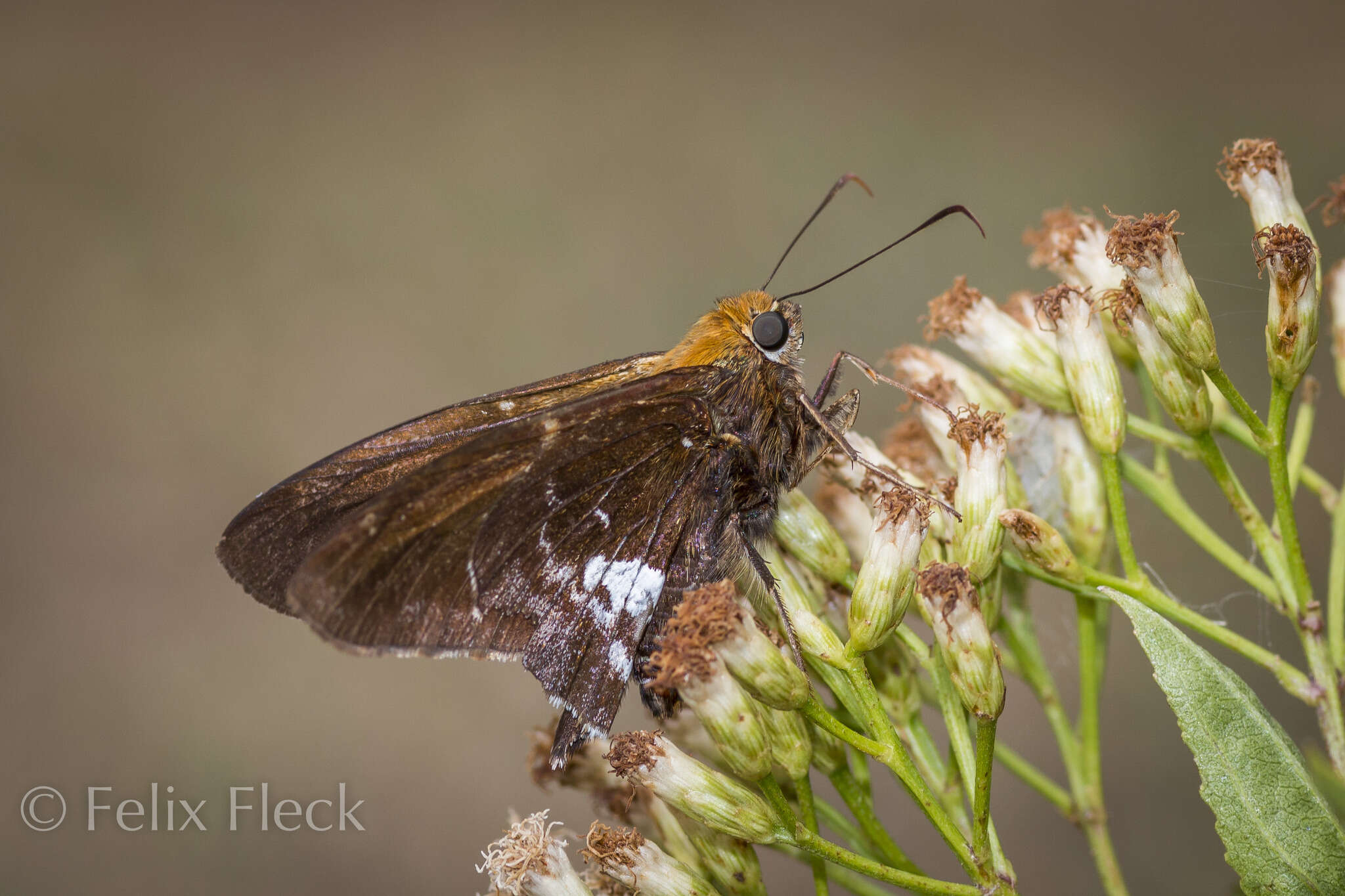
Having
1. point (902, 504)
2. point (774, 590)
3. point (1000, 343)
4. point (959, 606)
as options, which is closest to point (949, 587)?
point (959, 606)

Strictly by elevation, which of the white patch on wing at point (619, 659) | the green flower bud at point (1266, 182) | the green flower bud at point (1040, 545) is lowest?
the green flower bud at point (1040, 545)

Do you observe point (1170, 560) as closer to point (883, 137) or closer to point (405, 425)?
point (883, 137)

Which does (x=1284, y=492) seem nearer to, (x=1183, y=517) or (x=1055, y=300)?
(x=1183, y=517)

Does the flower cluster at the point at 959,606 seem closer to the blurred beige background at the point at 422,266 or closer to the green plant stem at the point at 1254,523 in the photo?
the green plant stem at the point at 1254,523

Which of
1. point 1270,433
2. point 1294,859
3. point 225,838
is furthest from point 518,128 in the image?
point 1294,859

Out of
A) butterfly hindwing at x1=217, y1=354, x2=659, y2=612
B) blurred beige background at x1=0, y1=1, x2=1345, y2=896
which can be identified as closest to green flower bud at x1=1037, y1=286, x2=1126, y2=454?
butterfly hindwing at x1=217, y1=354, x2=659, y2=612

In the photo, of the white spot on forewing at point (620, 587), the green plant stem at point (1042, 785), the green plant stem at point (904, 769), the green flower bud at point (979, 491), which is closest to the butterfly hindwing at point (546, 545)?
the white spot on forewing at point (620, 587)
